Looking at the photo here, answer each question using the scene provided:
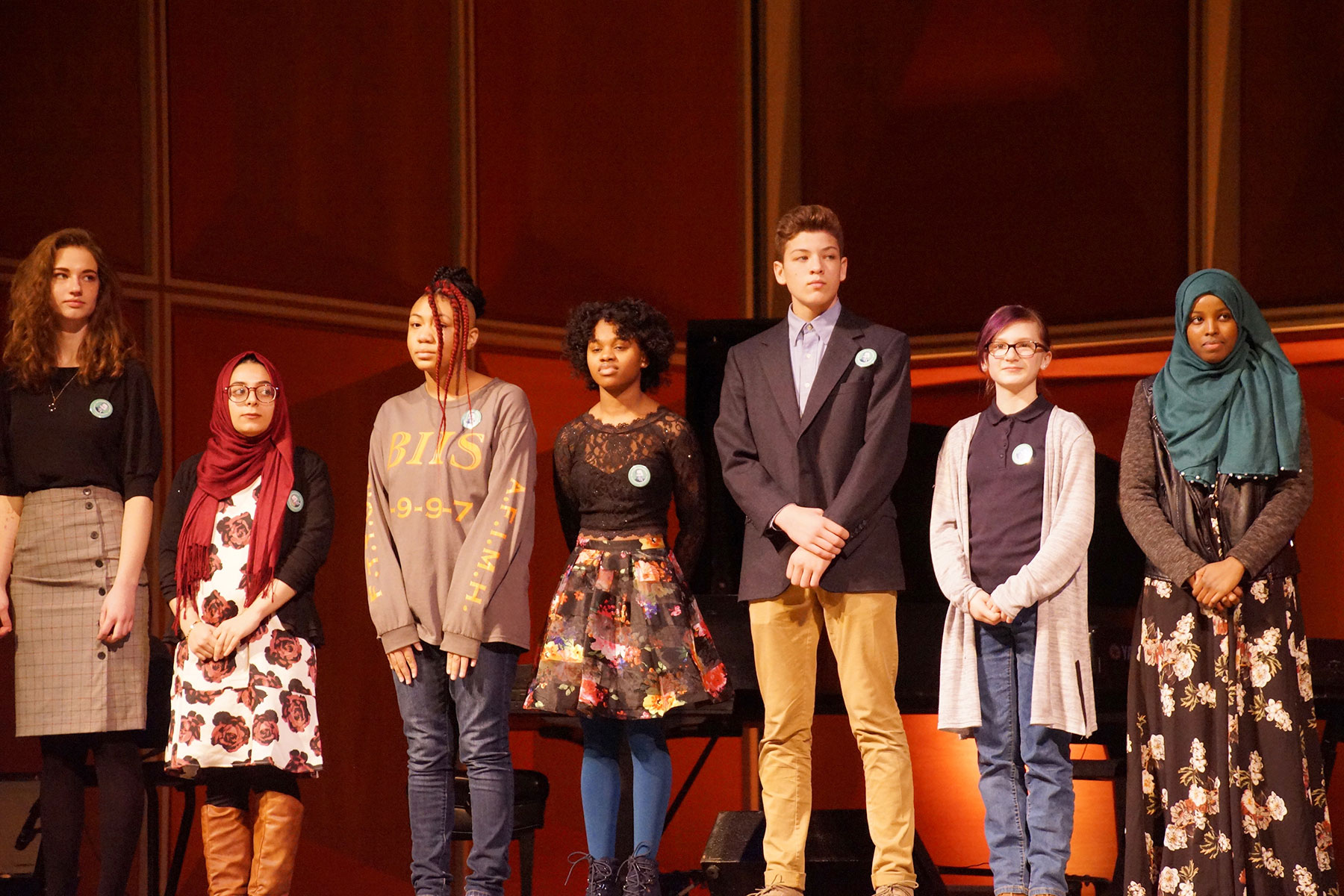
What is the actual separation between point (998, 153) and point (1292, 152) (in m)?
1.15

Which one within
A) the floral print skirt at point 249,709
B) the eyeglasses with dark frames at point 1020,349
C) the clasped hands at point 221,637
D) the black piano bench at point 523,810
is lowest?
the black piano bench at point 523,810

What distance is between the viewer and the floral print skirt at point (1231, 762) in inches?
129

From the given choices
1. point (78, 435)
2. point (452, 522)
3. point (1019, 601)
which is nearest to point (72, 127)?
point (78, 435)

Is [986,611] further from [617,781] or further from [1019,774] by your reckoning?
[617,781]

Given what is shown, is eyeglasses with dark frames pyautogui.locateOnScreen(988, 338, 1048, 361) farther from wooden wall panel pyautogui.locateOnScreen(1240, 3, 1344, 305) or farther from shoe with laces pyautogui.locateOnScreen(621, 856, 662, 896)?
wooden wall panel pyautogui.locateOnScreen(1240, 3, 1344, 305)

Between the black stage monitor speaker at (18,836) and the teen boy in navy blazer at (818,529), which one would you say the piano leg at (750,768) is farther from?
the black stage monitor speaker at (18,836)

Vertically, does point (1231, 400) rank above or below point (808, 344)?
below

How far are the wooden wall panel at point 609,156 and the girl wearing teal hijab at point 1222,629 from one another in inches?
114

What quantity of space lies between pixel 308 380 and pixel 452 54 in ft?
4.58

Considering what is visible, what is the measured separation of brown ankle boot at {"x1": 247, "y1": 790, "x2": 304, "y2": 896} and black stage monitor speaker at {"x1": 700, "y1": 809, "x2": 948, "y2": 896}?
1.02m

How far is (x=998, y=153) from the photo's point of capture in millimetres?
5992

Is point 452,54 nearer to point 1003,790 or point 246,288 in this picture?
point 246,288

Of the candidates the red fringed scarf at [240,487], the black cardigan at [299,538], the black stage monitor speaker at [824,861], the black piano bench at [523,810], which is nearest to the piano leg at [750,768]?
the black piano bench at [523,810]

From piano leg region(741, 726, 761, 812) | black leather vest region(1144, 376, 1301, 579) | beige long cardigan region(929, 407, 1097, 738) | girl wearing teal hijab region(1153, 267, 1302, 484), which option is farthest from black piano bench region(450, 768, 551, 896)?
girl wearing teal hijab region(1153, 267, 1302, 484)
